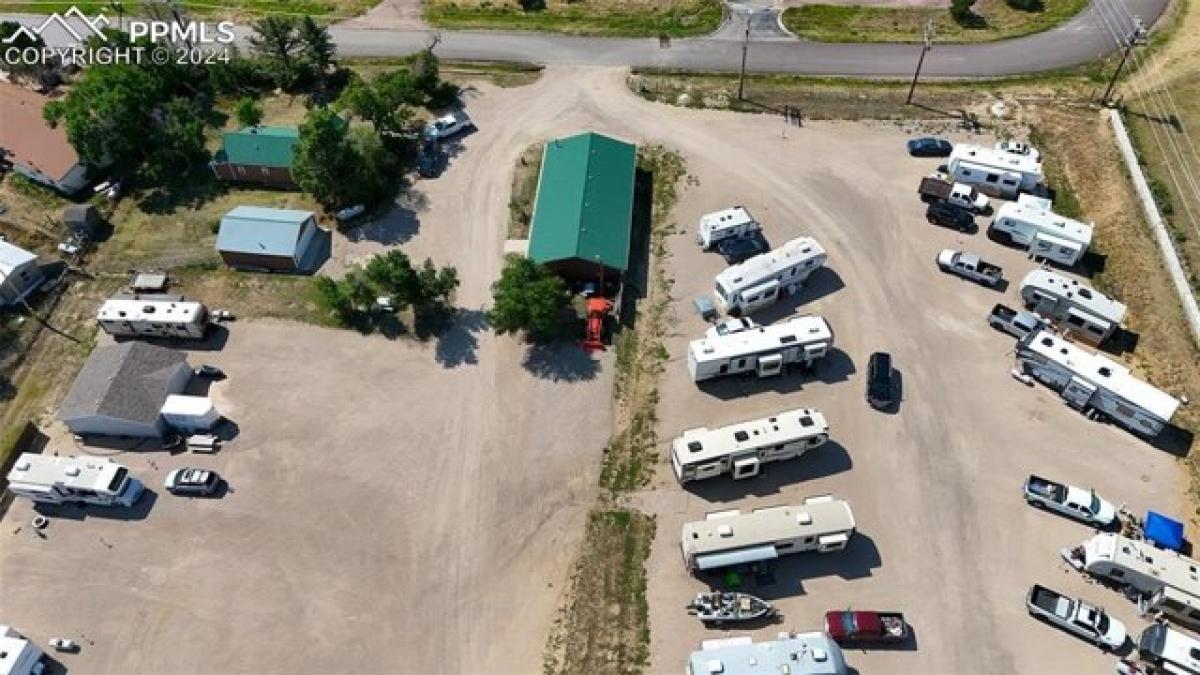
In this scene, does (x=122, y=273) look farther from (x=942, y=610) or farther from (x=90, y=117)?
(x=942, y=610)

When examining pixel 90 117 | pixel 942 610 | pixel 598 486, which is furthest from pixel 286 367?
pixel 942 610

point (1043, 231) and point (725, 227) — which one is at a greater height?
point (1043, 231)

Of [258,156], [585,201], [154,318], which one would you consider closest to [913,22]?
[585,201]

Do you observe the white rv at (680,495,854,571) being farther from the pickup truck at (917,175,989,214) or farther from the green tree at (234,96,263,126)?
the green tree at (234,96,263,126)

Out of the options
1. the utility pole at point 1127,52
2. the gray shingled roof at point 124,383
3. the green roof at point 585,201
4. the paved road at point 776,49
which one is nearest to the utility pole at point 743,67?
the paved road at point 776,49

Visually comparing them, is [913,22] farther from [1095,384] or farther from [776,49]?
[1095,384]

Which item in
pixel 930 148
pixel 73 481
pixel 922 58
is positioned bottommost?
pixel 73 481
